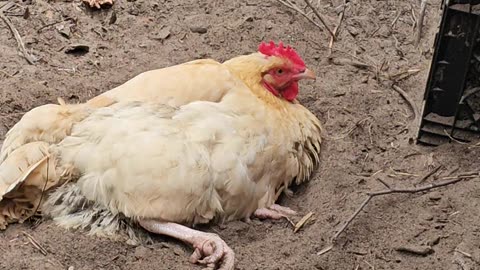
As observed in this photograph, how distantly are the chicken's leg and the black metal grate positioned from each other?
1223 mm

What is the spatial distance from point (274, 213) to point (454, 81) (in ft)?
3.43

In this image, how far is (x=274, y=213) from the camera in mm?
3492

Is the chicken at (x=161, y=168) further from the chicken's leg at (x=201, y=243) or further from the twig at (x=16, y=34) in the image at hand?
the twig at (x=16, y=34)

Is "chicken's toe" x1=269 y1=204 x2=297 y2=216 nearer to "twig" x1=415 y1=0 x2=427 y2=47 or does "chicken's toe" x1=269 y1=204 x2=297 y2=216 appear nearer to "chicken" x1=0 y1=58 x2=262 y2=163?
"chicken" x1=0 y1=58 x2=262 y2=163

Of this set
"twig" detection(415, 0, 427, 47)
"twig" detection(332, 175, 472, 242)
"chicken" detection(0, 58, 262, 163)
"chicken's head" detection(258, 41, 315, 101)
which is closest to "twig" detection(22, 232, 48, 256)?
"chicken" detection(0, 58, 262, 163)

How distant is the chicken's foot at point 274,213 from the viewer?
3.48m

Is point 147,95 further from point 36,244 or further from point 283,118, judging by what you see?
point 36,244

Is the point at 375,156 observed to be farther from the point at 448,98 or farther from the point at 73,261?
the point at 73,261

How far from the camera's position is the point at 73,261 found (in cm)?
305

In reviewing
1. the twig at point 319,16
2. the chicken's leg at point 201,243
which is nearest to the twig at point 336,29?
the twig at point 319,16

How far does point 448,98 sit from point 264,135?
3.09 feet

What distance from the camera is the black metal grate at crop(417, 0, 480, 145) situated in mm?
3566

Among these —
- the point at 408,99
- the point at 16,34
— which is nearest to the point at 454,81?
the point at 408,99

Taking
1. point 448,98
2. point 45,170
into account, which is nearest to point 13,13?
point 45,170
